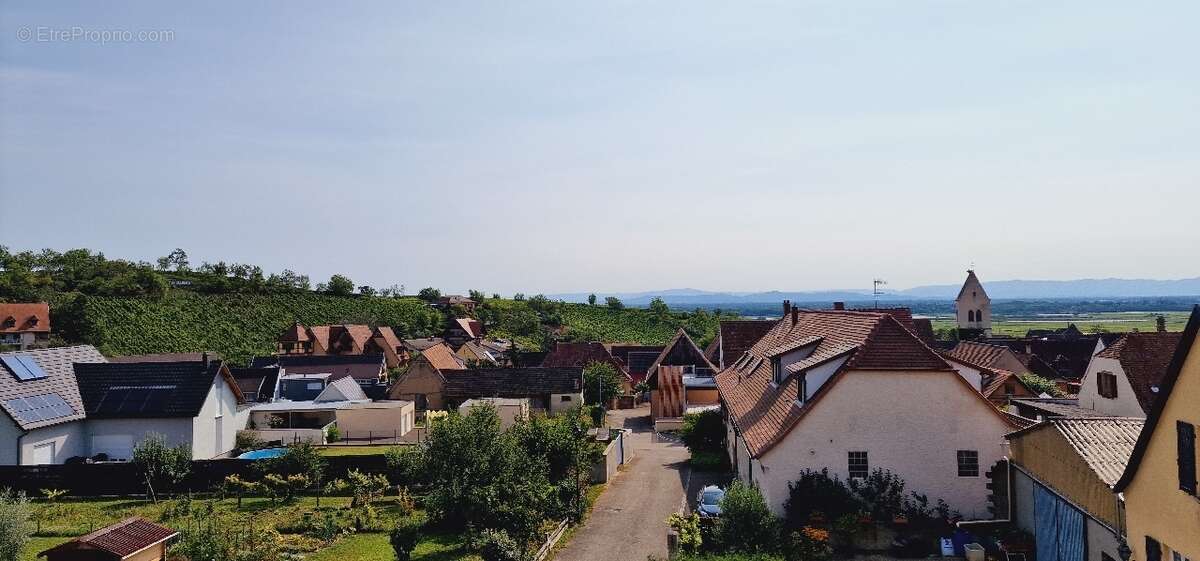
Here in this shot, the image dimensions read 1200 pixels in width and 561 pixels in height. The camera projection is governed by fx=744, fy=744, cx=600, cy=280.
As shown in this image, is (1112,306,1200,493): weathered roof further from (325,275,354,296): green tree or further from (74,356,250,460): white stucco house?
(325,275,354,296): green tree

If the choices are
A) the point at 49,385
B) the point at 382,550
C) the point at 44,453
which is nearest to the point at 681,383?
the point at 382,550

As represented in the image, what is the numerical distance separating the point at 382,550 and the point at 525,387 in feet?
115

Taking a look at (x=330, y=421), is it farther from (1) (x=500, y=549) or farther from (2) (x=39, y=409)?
(1) (x=500, y=549)

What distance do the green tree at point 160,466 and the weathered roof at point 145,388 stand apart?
6798 millimetres

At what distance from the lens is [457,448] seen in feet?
79.6

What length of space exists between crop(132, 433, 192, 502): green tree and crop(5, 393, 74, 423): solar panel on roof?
24.0ft

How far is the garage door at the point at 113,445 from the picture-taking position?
3831cm

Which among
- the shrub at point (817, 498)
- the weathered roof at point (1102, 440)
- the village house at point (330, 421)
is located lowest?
the village house at point (330, 421)

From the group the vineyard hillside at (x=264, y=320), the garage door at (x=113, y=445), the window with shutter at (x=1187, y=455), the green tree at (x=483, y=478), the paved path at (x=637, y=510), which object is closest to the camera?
the window with shutter at (x=1187, y=455)

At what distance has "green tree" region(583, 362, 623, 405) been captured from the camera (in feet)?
197

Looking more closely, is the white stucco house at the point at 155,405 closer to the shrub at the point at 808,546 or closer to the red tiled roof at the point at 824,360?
the red tiled roof at the point at 824,360

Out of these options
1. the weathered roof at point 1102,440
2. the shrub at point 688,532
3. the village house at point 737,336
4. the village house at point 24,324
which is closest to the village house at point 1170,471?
the weathered roof at point 1102,440

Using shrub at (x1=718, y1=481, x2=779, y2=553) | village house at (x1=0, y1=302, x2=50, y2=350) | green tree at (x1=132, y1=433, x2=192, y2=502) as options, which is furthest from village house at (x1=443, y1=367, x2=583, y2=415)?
village house at (x1=0, y1=302, x2=50, y2=350)

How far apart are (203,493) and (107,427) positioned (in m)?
10.8
